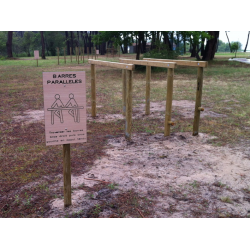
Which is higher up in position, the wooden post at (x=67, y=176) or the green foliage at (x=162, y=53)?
the green foliage at (x=162, y=53)

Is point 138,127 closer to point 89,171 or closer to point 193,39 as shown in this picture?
point 89,171

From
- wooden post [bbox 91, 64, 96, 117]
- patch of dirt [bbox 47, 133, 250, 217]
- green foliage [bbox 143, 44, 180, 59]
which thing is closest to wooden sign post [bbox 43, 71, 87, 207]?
patch of dirt [bbox 47, 133, 250, 217]

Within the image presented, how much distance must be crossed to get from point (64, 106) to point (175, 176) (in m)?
1.96

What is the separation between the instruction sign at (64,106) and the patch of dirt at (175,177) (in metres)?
0.87

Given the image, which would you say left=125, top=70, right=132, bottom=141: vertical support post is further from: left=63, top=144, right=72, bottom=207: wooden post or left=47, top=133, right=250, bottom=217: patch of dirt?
left=63, top=144, right=72, bottom=207: wooden post

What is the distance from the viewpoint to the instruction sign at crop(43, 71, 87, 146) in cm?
300

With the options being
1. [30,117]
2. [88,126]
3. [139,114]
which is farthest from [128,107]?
[30,117]

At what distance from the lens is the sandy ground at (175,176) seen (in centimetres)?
331

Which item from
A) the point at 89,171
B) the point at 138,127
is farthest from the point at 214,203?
the point at 138,127

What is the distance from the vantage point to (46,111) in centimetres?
303

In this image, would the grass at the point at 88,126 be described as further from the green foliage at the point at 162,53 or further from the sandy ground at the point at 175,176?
the green foliage at the point at 162,53

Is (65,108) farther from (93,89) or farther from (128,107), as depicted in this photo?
(93,89)

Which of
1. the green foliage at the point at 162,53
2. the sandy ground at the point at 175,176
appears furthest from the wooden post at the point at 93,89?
the green foliage at the point at 162,53

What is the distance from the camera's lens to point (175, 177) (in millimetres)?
4062
